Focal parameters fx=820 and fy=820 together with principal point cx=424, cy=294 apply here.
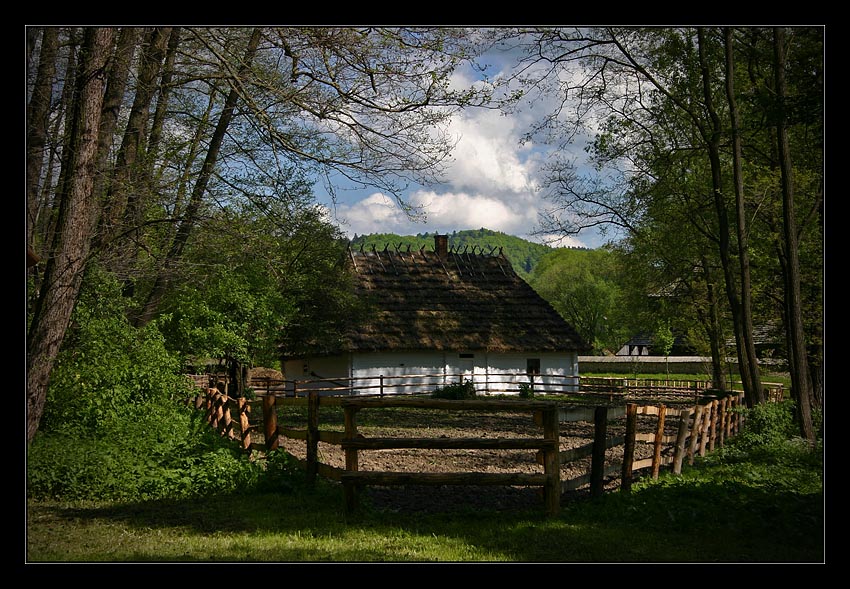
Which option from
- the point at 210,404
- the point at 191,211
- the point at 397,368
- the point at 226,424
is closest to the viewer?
the point at 226,424

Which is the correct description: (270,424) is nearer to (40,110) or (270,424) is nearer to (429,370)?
(40,110)

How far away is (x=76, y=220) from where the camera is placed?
937cm

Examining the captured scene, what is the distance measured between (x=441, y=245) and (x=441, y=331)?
5961 mm

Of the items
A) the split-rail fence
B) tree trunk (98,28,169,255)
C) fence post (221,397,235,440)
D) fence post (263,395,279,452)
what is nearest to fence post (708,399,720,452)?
the split-rail fence

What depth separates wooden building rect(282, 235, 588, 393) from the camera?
33.2m

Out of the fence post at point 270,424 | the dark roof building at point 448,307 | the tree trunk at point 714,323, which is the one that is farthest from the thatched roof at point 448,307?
the fence post at point 270,424

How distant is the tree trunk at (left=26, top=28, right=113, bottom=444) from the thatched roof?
2222 cm

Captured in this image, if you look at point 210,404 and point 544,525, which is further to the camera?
point 210,404

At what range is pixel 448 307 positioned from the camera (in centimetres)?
3609

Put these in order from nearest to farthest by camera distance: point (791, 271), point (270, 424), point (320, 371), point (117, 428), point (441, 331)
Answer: point (117, 428) < point (270, 424) < point (791, 271) < point (441, 331) < point (320, 371)

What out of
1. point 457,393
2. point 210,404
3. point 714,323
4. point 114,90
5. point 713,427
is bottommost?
point 457,393

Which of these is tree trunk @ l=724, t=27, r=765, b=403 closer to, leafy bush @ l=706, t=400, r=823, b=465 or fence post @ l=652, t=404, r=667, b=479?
leafy bush @ l=706, t=400, r=823, b=465

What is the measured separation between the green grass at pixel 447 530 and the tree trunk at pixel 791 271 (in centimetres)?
479

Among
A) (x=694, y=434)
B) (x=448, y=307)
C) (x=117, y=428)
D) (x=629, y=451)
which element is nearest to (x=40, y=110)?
(x=117, y=428)
